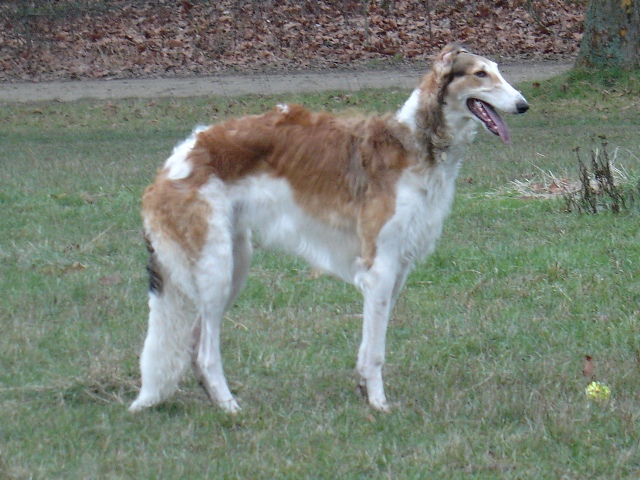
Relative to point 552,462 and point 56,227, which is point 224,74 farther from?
point 552,462

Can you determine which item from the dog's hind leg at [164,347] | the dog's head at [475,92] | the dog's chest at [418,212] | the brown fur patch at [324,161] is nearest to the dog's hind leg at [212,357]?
the dog's hind leg at [164,347]

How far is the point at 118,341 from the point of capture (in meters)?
6.13

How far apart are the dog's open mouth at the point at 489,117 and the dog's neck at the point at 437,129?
81 mm

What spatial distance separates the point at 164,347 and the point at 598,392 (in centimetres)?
226

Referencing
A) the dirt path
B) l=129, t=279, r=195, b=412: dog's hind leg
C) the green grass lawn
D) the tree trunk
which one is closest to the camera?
the green grass lawn

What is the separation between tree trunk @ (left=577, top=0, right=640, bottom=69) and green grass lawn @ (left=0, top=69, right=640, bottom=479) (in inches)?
292

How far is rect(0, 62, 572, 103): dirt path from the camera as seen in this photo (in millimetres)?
18906

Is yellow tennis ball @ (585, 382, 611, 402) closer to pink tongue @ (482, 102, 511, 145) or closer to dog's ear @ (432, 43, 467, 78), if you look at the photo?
pink tongue @ (482, 102, 511, 145)

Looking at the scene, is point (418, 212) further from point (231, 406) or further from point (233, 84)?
point (233, 84)

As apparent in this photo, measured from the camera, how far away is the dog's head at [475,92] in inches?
201

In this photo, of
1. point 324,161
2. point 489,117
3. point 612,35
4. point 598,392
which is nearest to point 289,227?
point 324,161

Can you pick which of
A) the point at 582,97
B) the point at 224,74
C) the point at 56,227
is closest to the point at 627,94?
the point at 582,97

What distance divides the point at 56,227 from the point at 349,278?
4.33 meters

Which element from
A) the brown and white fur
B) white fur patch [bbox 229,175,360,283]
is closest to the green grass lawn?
the brown and white fur
